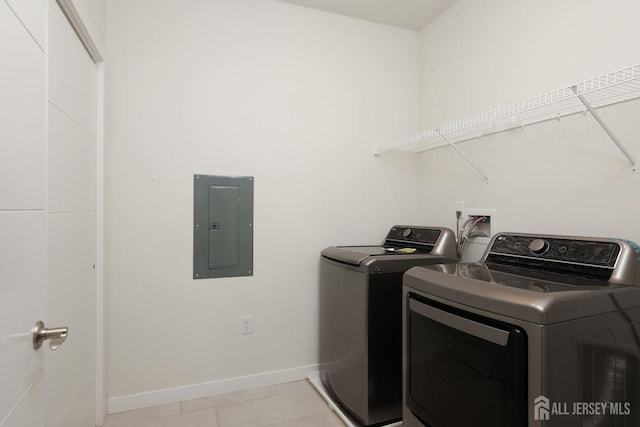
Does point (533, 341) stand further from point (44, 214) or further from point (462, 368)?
point (44, 214)

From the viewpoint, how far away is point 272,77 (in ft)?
7.14

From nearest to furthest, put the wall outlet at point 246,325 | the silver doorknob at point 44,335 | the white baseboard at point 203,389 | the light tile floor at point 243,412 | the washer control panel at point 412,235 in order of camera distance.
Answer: the silver doorknob at point 44,335 → the light tile floor at point 243,412 → the white baseboard at point 203,389 → the washer control panel at point 412,235 → the wall outlet at point 246,325

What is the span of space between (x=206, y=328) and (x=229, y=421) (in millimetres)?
538

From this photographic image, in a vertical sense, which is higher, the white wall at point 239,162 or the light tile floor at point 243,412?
the white wall at point 239,162

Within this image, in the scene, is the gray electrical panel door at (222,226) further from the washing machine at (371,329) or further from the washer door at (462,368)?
the washer door at (462,368)

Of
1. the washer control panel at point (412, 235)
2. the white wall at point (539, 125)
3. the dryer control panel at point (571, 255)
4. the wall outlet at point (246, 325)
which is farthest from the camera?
the wall outlet at point (246, 325)

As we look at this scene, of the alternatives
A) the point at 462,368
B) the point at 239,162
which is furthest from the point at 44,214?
the point at 462,368

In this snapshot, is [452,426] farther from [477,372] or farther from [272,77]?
[272,77]

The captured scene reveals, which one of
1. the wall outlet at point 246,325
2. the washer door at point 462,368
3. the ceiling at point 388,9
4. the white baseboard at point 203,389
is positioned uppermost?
the ceiling at point 388,9

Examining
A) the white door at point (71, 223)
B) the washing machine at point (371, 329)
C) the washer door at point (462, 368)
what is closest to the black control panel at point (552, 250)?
the washing machine at point (371, 329)

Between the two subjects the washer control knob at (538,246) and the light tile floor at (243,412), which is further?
the light tile floor at (243,412)

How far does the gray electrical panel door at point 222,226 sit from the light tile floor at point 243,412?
0.75 m

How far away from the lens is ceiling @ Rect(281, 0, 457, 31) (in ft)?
7.25

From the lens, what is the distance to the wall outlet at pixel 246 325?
211 centimetres
